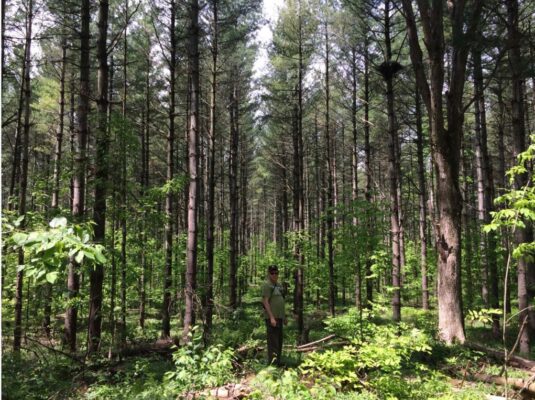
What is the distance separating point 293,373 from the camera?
3652mm

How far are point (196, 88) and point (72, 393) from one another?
286 inches

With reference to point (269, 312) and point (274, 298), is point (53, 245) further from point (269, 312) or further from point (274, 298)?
point (274, 298)

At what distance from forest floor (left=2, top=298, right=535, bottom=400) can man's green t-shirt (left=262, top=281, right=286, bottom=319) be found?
956 mm

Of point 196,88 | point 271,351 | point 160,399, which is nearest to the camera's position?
point 160,399

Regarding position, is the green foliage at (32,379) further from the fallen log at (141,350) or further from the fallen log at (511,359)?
the fallen log at (511,359)

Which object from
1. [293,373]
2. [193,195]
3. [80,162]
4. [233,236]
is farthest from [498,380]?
[233,236]

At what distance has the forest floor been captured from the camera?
417 centimetres

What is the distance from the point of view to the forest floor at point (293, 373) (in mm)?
4168

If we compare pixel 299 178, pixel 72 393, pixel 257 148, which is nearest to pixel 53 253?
pixel 72 393

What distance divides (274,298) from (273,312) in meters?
0.26

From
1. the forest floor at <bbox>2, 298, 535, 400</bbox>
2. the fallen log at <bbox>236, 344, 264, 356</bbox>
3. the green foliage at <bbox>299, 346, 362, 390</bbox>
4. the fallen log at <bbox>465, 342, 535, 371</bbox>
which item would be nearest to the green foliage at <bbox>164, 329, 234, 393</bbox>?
the forest floor at <bbox>2, 298, 535, 400</bbox>

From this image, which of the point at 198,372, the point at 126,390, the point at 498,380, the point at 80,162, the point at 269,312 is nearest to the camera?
the point at 198,372

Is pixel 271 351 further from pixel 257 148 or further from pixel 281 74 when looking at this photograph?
pixel 257 148

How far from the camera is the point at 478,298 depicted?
1753cm
